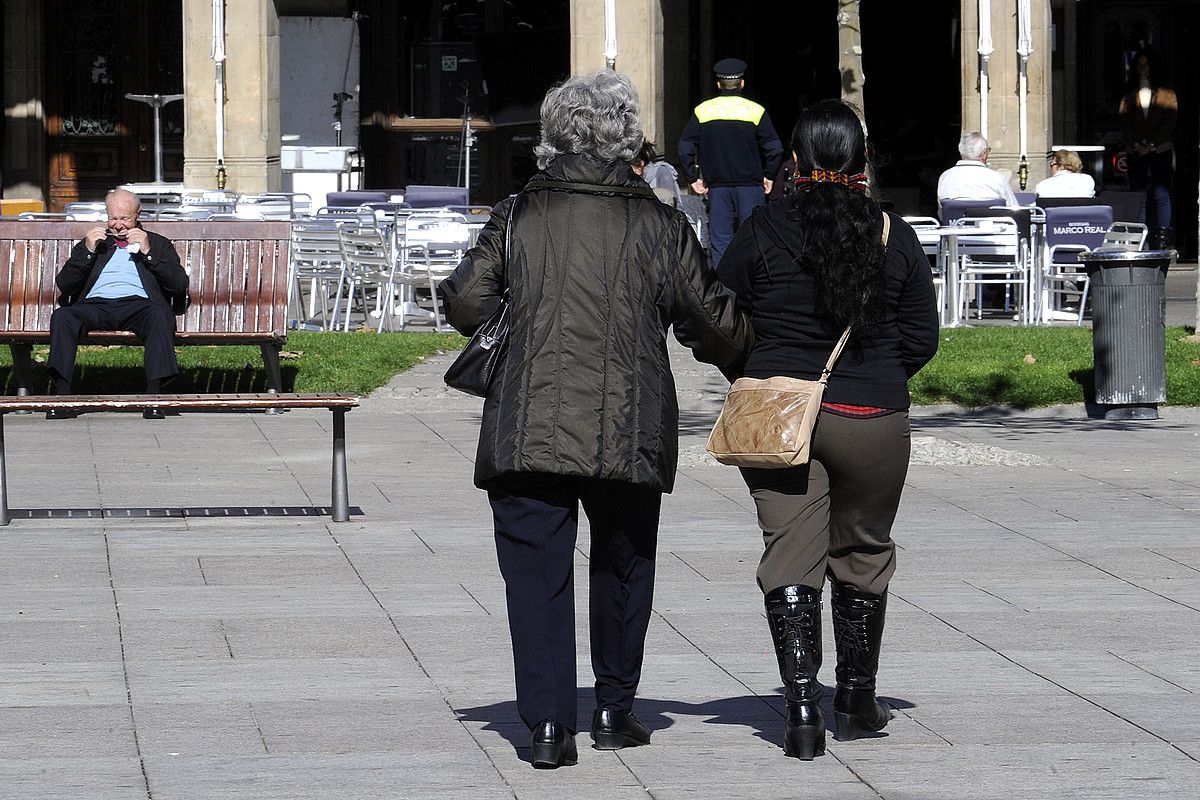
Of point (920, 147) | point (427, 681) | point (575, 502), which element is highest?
point (920, 147)

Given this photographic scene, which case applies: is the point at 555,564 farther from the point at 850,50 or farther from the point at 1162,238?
the point at 1162,238

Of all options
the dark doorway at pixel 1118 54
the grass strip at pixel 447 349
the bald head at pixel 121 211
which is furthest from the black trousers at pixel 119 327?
the dark doorway at pixel 1118 54

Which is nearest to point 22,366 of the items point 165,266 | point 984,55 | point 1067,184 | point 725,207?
point 165,266

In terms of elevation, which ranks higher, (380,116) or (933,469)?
(380,116)

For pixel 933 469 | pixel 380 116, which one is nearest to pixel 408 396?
pixel 933 469

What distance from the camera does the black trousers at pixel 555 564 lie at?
5.17 m

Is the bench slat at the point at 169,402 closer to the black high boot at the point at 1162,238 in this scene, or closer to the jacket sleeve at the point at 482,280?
the jacket sleeve at the point at 482,280

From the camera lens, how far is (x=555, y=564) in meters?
5.18

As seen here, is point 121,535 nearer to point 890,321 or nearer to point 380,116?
point 890,321

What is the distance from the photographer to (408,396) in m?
13.0

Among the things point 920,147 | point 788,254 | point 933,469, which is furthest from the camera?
point 920,147

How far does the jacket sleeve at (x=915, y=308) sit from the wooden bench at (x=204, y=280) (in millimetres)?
7691

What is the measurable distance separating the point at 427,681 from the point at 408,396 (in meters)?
7.04

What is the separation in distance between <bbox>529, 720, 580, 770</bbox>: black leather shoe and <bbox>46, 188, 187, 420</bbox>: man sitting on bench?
7218mm
